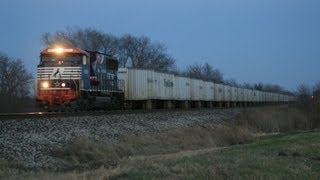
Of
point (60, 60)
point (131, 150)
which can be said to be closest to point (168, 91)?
point (60, 60)

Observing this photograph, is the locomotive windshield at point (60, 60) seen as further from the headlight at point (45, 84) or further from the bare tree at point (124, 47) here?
the bare tree at point (124, 47)

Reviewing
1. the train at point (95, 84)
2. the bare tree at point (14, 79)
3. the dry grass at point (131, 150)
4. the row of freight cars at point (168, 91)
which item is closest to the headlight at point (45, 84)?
the train at point (95, 84)

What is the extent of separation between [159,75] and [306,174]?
1351 inches

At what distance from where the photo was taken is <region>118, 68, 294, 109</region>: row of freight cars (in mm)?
41125

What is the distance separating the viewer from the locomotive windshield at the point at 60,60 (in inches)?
1128

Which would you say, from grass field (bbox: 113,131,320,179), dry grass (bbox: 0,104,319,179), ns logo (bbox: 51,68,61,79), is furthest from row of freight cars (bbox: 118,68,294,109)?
grass field (bbox: 113,131,320,179)

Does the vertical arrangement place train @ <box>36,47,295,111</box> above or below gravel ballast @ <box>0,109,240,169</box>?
above

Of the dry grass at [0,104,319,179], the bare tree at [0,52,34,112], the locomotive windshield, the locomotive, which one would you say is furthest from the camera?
the bare tree at [0,52,34,112]

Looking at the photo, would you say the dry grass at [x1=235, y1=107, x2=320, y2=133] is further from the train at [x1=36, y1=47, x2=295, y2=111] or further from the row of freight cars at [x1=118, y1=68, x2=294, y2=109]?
the train at [x1=36, y1=47, x2=295, y2=111]

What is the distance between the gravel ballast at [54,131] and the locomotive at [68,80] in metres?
3.20

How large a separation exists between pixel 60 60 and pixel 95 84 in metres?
2.81

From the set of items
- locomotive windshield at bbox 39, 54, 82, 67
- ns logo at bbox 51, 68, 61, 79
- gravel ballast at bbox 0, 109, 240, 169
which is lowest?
gravel ballast at bbox 0, 109, 240, 169

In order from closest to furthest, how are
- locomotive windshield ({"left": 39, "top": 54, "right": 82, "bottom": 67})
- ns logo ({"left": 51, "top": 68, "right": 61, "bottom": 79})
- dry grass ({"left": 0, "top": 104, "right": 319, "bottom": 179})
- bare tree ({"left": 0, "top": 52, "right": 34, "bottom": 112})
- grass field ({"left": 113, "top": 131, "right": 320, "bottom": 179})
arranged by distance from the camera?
grass field ({"left": 113, "top": 131, "right": 320, "bottom": 179})
dry grass ({"left": 0, "top": 104, "right": 319, "bottom": 179})
ns logo ({"left": 51, "top": 68, "right": 61, "bottom": 79})
locomotive windshield ({"left": 39, "top": 54, "right": 82, "bottom": 67})
bare tree ({"left": 0, "top": 52, "right": 34, "bottom": 112})

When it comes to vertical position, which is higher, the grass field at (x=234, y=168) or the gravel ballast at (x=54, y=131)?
the gravel ballast at (x=54, y=131)
